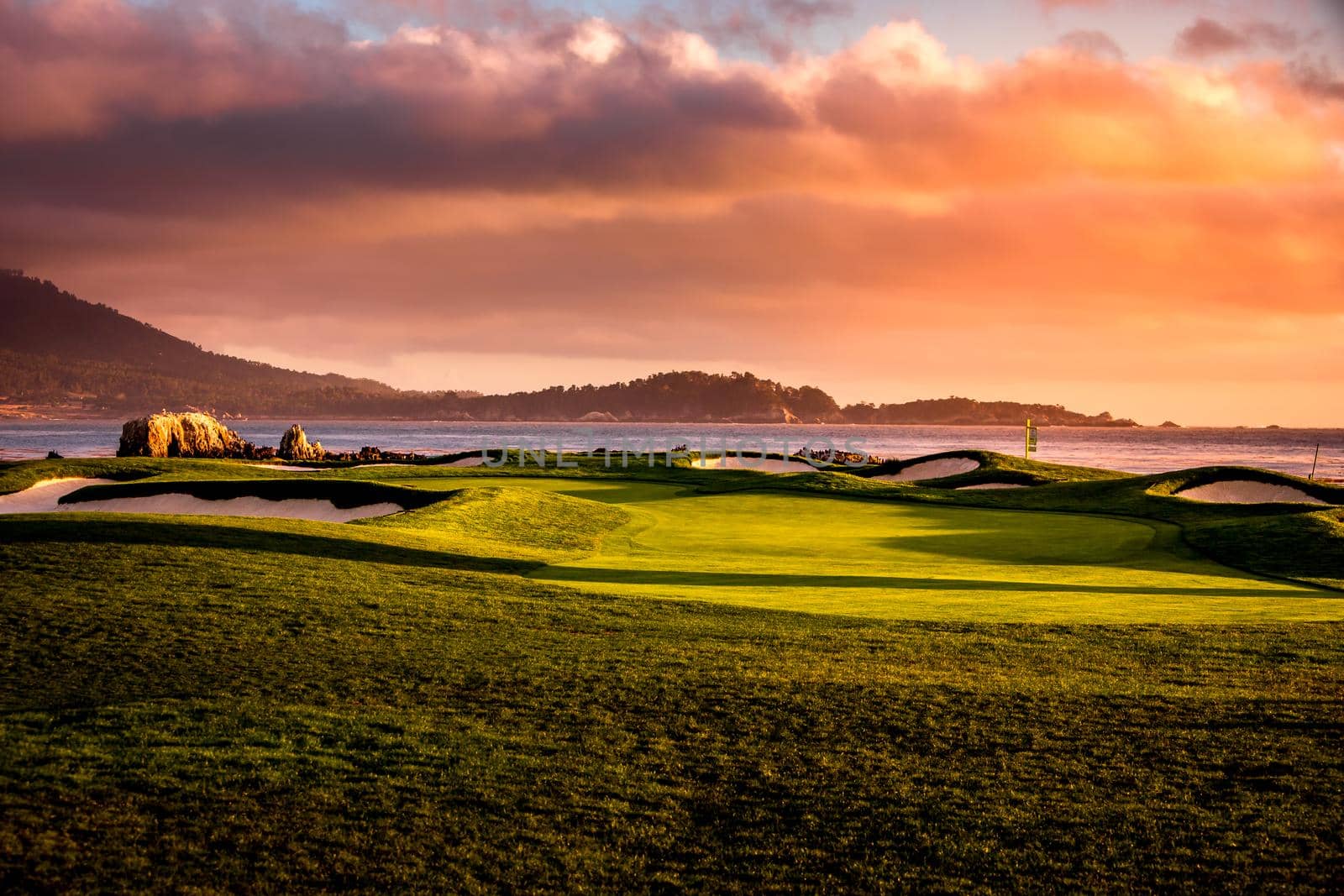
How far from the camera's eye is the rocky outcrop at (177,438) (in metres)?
66.3

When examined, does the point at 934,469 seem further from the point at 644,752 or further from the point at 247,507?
the point at 644,752

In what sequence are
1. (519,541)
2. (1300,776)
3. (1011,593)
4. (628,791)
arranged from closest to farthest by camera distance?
1. (628,791)
2. (1300,776)
3. (1011,593)
4. (519,541)

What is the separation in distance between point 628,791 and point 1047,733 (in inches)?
147

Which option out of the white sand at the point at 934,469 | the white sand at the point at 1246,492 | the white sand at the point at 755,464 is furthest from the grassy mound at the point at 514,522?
the white sand at the point at 755,464

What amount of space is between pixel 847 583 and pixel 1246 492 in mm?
29621

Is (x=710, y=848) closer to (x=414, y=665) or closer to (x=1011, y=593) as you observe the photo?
(x=414, y=665)

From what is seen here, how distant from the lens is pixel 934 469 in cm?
5700

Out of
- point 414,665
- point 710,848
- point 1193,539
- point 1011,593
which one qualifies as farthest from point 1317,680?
point 1193,539

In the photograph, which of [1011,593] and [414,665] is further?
[1011,593]

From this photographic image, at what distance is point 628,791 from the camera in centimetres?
721

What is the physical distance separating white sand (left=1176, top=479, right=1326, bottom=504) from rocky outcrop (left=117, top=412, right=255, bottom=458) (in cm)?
5867

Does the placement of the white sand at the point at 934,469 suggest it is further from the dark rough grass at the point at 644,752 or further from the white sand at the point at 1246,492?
the dark rough grass at the point at 644,752

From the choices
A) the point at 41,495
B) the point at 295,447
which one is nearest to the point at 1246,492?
the point at 41,495

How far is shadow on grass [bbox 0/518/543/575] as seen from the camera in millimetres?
16406
